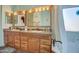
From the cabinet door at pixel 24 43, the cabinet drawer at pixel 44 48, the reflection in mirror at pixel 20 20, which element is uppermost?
the reflection in mirror at pixel 20 20

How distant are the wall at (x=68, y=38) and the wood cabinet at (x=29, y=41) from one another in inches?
6.9

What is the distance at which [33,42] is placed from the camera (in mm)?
1739

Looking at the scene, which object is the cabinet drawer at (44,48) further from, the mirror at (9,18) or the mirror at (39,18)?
the mirror at (9,18)

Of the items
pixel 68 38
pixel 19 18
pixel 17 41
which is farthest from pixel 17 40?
pixel 68 38

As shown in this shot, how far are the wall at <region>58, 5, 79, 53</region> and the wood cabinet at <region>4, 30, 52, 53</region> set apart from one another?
0.57 feet

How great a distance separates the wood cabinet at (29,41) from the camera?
67.8 inches

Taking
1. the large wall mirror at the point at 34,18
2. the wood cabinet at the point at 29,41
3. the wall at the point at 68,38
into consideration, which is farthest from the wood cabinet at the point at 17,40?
the wall at the point at 68,38

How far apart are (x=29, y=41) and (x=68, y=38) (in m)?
0.46

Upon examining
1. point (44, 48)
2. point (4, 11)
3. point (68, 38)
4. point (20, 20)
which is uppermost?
point (4, 11)

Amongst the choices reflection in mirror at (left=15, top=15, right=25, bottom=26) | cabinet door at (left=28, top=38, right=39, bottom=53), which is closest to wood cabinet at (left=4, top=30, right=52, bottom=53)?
cabinet door at (left=28, top=38, right=39, bottom=53)

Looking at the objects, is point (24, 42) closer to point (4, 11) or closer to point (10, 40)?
point (10, 40)

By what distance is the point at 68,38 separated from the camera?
1742 millimetres
